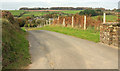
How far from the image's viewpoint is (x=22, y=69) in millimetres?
6789

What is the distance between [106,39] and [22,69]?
7222mm

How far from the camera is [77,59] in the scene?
8.13m

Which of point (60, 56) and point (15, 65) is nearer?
point (15, 65)

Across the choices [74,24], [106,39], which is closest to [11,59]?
[106,39]

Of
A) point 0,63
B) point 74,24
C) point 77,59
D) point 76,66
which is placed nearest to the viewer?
point 0,63

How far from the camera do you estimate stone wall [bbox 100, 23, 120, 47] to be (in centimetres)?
1077

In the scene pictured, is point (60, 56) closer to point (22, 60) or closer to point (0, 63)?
point (22, 60)

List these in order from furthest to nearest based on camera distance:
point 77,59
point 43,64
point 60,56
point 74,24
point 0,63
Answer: point 74,24
point 60,56
point 77,59
point 43,64
point 0,63

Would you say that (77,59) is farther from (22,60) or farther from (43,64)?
(22,60)

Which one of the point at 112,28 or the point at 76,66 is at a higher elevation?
the point at 112,28

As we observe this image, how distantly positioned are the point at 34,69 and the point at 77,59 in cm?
245

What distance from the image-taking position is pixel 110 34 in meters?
11.3

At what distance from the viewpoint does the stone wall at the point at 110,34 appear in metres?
10.8

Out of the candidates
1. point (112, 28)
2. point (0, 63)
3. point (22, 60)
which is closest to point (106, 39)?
point (112, 28)
